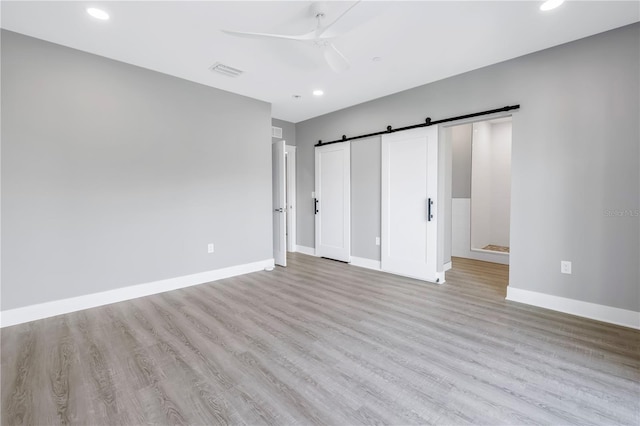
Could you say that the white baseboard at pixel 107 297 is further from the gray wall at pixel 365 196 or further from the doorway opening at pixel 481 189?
the doorway opening at pixel 481 189

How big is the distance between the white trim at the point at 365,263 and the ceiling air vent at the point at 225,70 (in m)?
3.35

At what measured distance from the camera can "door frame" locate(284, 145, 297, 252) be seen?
602 centimetres

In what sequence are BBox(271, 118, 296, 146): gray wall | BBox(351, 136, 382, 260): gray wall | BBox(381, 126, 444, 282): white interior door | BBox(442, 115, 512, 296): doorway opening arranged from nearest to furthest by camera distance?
BBox(381, 126, 444, 282): white interior door, BBox(351, 136, 382, 260): gray wall, BBox(442, 115, 512, 296): doorway opening, BBox(271, 118, 296, 146): gray wall

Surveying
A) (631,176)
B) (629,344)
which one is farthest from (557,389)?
(631,176)

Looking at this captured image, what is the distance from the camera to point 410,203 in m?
4.18

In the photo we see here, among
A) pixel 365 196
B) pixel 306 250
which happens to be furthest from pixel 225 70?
pixel 306 250

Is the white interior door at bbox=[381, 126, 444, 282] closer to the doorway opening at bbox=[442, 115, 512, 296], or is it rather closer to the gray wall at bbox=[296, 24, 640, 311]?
the gray wall at bbox=[296, 24, 640, 311]

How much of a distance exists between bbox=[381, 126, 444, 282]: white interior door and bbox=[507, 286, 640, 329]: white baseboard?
0.96 meters

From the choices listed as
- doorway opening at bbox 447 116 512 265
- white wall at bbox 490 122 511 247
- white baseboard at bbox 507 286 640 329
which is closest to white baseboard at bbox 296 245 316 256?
doorway opening at bbox 447 116 512 265

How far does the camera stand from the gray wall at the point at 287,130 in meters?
5.68

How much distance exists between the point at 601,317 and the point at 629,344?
48cm

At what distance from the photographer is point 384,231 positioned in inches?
178

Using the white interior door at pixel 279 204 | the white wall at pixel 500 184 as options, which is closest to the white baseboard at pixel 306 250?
the white interior door at pixel 279 204

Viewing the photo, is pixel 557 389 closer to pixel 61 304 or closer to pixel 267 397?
pixel 267 397
